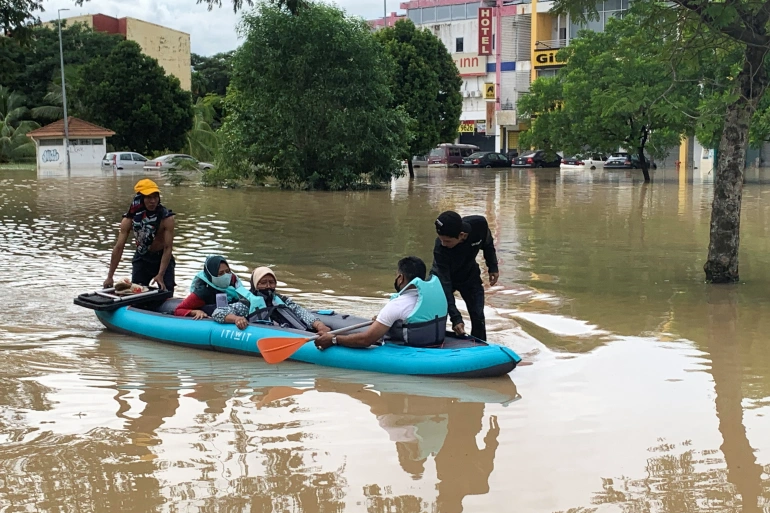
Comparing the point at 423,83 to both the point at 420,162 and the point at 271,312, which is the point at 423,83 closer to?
the point at 420,162

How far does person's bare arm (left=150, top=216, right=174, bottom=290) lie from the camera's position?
9000 millimetres

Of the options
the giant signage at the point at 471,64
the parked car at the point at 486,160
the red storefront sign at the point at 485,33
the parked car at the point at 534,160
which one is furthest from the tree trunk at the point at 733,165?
the giant signage at the point at 471,64

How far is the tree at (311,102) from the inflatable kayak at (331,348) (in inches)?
898

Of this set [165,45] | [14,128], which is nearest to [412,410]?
[14,128]

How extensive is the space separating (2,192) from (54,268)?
1795cm

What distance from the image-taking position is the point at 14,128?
53656mm

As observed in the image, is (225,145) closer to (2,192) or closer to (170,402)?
(2,192)

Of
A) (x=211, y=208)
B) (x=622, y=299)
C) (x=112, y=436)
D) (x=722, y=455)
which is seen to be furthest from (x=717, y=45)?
(x=211, y=208)

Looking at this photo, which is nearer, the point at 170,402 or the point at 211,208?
the point at 170,402

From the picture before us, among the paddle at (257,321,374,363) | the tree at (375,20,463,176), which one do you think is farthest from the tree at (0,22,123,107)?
the paddle at (257,321,374,363)

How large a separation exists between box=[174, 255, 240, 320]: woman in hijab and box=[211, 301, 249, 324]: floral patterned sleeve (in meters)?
0.28

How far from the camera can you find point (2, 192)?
1150 inches

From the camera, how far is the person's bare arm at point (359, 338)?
7.25 m

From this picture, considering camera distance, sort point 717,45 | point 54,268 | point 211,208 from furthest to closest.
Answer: point 211,208 < point 54,268 < point 717,45
